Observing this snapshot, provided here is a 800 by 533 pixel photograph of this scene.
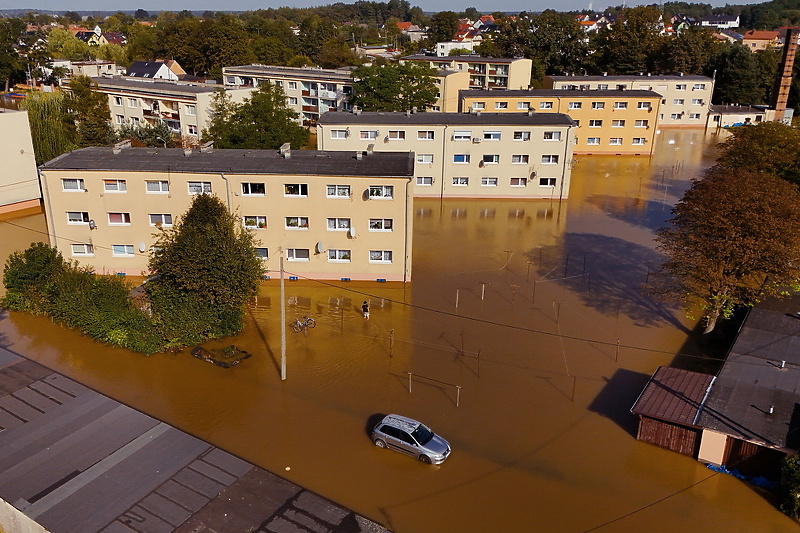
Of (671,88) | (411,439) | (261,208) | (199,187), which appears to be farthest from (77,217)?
(671,88)

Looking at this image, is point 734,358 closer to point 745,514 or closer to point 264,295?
point 745,514

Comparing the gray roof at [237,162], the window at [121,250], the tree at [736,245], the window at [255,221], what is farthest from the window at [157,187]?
the tree at [736,245]

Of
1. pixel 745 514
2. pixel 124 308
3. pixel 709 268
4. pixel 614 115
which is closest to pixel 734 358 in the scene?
pixel 709 268

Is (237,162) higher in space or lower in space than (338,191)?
higher

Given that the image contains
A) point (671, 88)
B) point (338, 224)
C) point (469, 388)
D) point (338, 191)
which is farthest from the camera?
point (671, 88)

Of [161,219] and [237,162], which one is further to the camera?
[237,162]

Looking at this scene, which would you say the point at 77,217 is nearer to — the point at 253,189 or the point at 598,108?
the point at 253,189

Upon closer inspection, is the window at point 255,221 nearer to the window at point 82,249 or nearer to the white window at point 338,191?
the white window at point 338,191
